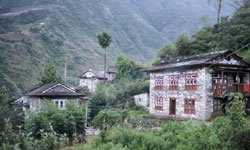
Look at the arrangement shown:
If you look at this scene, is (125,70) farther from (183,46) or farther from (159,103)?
(159,103)

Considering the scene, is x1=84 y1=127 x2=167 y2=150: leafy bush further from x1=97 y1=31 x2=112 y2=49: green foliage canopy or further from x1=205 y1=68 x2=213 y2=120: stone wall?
x1=97 y1=31 x2=112 y2=49: green foliage canopy

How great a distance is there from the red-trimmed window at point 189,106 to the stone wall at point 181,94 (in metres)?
0.30

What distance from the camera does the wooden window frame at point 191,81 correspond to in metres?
21.6

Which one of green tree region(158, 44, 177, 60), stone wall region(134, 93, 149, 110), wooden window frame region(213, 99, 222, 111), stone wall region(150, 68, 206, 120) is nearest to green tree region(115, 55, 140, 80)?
green tree region(158, 44, 177, 60)

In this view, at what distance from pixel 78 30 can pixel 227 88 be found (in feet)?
343

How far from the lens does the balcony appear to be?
67.3 ft

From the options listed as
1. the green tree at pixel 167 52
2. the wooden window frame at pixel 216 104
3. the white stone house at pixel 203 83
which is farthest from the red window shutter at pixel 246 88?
the green tree at pixel 167 52

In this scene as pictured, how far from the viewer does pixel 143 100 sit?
106 ft

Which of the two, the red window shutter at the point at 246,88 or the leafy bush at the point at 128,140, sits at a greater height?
the red window shutter at the point at 246,88

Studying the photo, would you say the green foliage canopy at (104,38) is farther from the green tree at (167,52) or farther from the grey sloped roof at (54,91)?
the grey sloped roof at (54,91)

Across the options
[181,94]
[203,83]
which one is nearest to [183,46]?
[181,94]

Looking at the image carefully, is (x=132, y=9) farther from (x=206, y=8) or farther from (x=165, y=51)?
(x=165, y=51)

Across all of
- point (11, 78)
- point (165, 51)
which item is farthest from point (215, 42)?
point (11, 78)

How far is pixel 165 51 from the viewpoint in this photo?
4372 centimetres
